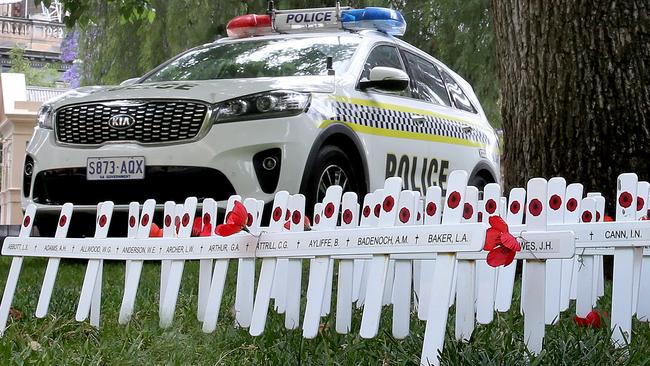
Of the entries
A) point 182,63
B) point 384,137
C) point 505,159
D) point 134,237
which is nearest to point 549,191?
point 134,237

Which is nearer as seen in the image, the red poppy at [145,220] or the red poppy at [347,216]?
the red poppy at [347,216]

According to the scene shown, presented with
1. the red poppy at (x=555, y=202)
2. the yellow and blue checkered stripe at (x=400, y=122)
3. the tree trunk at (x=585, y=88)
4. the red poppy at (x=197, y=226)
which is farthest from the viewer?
the yellow and blue checkered stripe at (x=400, y=122)

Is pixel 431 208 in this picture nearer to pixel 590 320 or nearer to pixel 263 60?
pixel 590 320

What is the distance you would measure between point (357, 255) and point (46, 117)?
406 centimetres

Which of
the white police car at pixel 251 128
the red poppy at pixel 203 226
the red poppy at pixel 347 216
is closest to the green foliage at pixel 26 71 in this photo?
the white police car at pixel 251 128

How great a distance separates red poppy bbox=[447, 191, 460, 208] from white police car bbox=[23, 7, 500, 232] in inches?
122

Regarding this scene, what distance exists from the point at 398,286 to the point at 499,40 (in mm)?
3092

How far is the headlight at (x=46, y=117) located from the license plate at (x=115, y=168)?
47cm

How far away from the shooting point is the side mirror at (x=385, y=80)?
6.59 metres

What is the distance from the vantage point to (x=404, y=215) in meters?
3.09

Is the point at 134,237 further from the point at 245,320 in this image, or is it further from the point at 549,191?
the point at 549,191

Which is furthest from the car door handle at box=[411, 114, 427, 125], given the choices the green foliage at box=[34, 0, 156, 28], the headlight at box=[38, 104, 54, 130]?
the green foliage at box=[34, 0, 156, 28]

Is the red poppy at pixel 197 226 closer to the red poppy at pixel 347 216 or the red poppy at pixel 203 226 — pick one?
the red poppy at pixel 203 226

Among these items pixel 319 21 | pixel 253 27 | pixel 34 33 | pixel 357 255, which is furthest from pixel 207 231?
pixel 34 33
